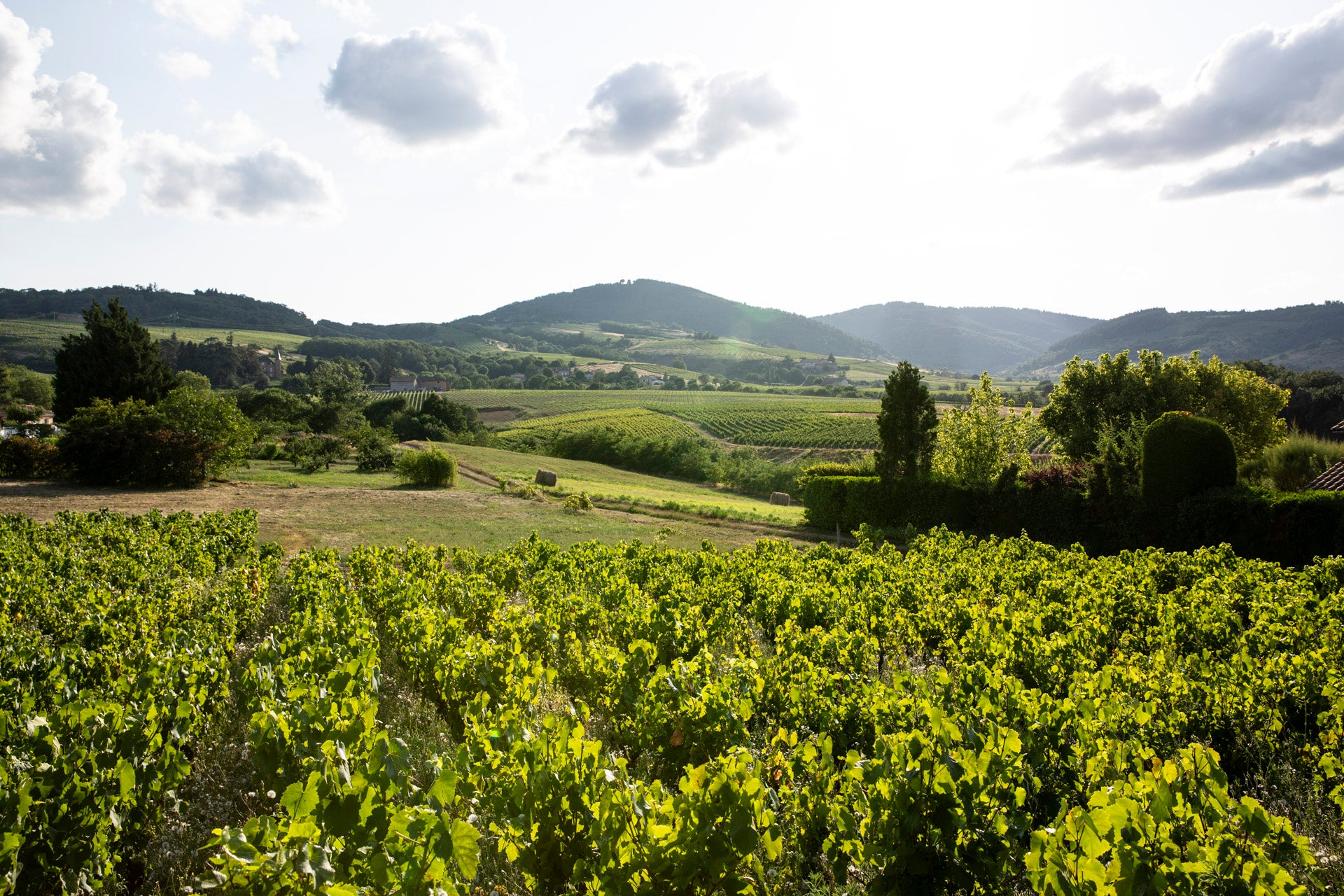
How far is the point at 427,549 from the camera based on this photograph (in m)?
12.5

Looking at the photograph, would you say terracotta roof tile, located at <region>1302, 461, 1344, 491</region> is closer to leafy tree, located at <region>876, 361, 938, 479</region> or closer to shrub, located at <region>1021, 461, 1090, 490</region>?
shrub, located at <region>1021, 461, 1090, 490</region>

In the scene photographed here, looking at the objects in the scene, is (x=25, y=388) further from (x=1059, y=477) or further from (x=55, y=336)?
(x=1059, y=477)

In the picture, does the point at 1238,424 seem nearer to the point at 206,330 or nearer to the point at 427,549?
the point at 427,549

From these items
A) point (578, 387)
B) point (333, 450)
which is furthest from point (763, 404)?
point (333, 450)

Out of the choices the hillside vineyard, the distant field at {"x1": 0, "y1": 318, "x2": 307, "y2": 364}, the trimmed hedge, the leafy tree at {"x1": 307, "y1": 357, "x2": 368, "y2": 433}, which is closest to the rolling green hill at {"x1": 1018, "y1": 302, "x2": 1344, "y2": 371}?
the leafy tree at {"x1": 307, "y1": 357, "x2": 368, "y2": 433}

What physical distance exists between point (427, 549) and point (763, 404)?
3260 inches

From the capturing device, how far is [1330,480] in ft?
56.0

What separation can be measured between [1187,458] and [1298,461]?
787 cm

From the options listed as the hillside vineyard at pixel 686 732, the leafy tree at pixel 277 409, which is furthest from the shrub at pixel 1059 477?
the leafy tree at pixel 277 409

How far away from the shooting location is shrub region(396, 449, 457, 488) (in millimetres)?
29656

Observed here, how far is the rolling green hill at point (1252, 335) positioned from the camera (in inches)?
5187

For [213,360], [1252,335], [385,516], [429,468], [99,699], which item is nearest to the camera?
[99,699]

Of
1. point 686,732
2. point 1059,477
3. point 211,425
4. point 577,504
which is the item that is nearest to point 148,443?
point 211,425

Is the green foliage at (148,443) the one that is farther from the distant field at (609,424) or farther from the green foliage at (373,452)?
the distant field at (609,424)
